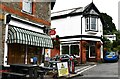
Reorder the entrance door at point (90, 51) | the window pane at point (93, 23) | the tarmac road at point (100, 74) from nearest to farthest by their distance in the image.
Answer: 1. the tarmac road at point (100, 74)
2. the window pane at point (93, 23)
3. the entrance door at point (90, 51)

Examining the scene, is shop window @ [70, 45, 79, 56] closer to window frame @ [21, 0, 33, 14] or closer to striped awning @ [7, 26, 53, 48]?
striped awning @ [7, 26, 53, 48]

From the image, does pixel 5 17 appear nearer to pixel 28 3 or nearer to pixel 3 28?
pixel 3 28

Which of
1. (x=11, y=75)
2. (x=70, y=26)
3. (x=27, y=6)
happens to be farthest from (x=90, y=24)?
(x=11, y=75)

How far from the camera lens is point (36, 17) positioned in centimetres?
1877

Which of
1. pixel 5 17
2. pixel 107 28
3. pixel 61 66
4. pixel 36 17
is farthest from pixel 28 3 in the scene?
pixel 107 28

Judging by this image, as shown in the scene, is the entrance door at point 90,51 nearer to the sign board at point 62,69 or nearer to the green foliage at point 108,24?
the sign board at point 62,69

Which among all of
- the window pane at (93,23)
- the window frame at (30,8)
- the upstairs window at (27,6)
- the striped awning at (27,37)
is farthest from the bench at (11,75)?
the window pane at (93,23)

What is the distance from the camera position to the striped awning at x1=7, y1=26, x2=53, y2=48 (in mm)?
15007

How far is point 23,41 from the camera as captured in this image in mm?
15727

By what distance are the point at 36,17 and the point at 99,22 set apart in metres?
17.9

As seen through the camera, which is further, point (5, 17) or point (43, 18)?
point (43, 18)

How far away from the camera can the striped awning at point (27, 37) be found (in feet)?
49.2

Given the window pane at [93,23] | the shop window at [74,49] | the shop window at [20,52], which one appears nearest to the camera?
the shop window at [20,52]

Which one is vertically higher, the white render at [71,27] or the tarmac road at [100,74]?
the white render at [71,27]
